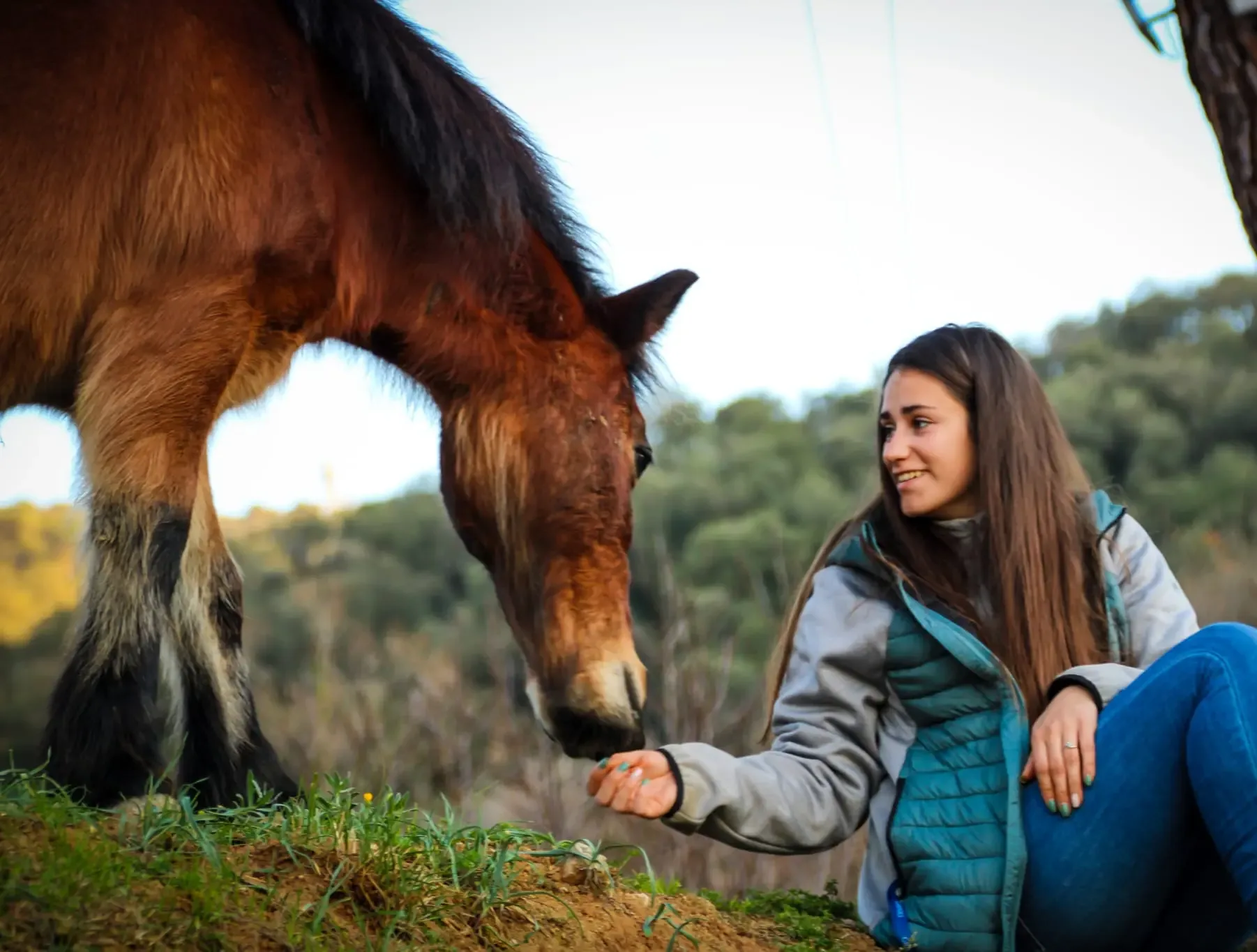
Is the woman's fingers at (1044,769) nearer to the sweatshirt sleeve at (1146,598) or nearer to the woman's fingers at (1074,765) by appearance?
the woman's fingers at (1074,765)

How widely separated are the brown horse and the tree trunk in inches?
61.4

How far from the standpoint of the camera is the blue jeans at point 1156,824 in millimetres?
2180

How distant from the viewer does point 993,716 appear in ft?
8.18

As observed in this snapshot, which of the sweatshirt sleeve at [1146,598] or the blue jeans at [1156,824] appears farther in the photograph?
the sweatshirt sleeve at [1146,598]

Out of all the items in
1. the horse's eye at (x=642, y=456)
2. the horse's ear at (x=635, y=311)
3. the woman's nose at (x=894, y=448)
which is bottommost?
the woman's nose at (x=894, y=448)

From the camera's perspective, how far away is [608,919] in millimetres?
2363

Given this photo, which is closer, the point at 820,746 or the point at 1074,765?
the point at 1074,765

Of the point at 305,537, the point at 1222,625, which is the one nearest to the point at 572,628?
the point at 1222,625

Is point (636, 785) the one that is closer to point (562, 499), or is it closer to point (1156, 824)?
point (1156, 824)

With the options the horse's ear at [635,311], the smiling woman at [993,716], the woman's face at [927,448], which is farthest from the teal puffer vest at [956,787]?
the horse's ear at [635,311]

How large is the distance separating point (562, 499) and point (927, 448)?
111cm

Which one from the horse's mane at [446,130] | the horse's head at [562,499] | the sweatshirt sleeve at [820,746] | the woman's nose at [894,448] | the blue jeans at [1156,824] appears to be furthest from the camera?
the horse's head at [562,499]

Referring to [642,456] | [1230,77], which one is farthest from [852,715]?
[1230,77]

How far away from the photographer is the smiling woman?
229 centimetres
